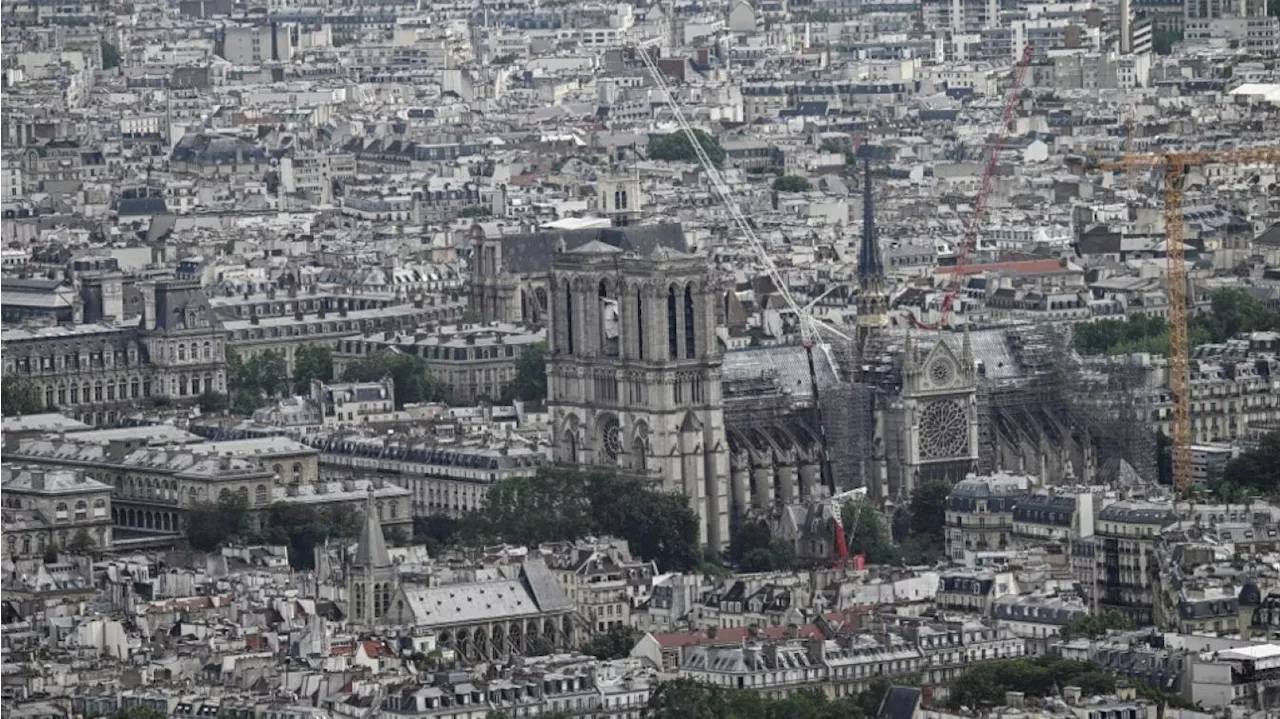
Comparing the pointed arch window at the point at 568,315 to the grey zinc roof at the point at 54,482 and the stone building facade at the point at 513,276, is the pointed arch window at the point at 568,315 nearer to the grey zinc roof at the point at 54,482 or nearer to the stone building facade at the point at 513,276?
the grey zinc roof at the point at 54,482

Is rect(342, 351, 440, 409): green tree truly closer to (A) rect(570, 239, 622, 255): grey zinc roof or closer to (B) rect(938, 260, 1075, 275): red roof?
(A) rect(570, 239, 622, 255): grey zinc roof

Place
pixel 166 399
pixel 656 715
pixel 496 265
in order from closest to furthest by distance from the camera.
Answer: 1. pixel 656 715
2. pixel 166 399
3. pixel 496 265

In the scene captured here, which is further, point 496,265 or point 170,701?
point 496,265

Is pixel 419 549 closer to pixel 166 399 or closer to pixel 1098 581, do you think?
pixel 1098 581

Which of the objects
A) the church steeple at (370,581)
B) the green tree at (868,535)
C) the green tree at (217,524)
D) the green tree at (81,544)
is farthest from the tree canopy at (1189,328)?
the church steeple at (370,581)

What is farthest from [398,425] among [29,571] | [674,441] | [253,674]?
[253,674]

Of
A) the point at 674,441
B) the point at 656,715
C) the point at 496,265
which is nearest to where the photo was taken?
the point at 656,715
